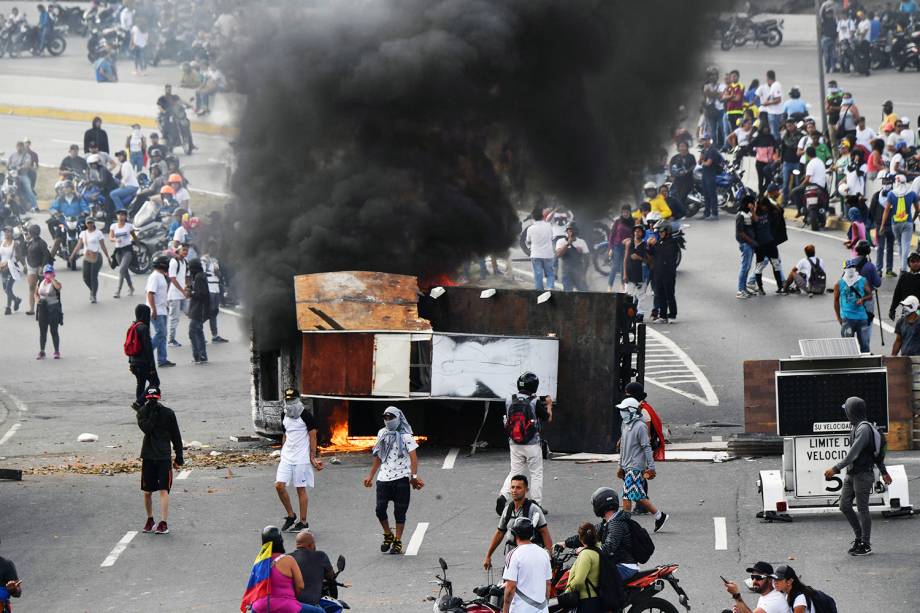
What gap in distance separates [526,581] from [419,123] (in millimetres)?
11285

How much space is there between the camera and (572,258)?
86.5 feet

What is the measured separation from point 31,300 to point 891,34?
23151 mm

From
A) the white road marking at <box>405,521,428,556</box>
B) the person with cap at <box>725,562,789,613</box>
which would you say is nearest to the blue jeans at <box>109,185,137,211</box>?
the white road marking at <box>405,521,428,556</box>

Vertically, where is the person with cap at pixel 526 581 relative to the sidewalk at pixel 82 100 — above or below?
below

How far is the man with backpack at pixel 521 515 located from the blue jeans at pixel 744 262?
12775 millimetres

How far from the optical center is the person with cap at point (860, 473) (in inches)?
549

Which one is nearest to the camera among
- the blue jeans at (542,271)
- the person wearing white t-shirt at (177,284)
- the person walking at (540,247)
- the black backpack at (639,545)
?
the black backpack at (639,545)

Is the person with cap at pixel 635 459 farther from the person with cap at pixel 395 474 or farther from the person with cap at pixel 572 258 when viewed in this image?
the person with cap at pixel 572 258

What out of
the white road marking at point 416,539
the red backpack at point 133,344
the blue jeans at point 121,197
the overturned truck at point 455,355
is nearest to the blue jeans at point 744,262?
the overturned truck at point 455,355

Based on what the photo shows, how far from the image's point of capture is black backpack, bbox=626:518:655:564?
1206 centimetres

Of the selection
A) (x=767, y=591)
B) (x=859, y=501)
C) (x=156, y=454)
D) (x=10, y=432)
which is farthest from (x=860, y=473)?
(x=10, y=432)

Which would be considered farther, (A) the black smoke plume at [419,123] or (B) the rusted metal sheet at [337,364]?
(A) the black smoke plume at [419,123]

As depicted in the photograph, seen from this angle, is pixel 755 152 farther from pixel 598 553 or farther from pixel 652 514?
pixel 598 553

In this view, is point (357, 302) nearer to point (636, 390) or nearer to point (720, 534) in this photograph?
point (636, 390)
